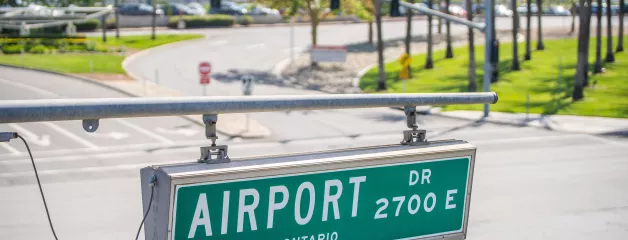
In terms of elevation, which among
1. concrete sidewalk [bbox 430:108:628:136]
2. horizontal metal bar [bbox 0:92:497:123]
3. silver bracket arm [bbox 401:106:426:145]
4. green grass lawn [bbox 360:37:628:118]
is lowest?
concrete sidewalk [bbox 430:108:628:136]

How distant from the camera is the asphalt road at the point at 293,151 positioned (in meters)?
16.9

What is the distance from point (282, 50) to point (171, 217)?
6841 centimetres

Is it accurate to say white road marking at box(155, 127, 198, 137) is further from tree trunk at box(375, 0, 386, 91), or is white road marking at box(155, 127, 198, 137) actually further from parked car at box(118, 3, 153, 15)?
parked car at box(118, 3, 153, 15)

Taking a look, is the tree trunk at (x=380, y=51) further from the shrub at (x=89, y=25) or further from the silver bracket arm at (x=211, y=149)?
the silver bracket arm at (x=211, y=149)

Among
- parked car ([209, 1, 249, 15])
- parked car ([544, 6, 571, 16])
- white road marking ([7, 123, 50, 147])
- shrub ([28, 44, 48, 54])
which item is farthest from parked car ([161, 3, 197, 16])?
shrub ([28, 44, 48, 54])

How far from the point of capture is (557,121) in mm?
38250

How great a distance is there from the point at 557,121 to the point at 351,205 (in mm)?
34920

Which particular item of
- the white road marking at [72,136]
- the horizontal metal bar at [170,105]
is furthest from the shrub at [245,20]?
the horizontal metal bar at [170,105]

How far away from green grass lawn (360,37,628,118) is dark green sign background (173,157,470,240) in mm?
36795

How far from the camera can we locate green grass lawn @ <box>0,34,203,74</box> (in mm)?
11791

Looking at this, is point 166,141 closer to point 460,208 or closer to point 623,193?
point 623,193

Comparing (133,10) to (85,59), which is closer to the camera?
(85,59)

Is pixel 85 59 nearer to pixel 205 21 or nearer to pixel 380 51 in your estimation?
pixel 380 51

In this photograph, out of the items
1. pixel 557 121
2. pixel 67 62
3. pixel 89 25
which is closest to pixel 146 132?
pixel 67 62
